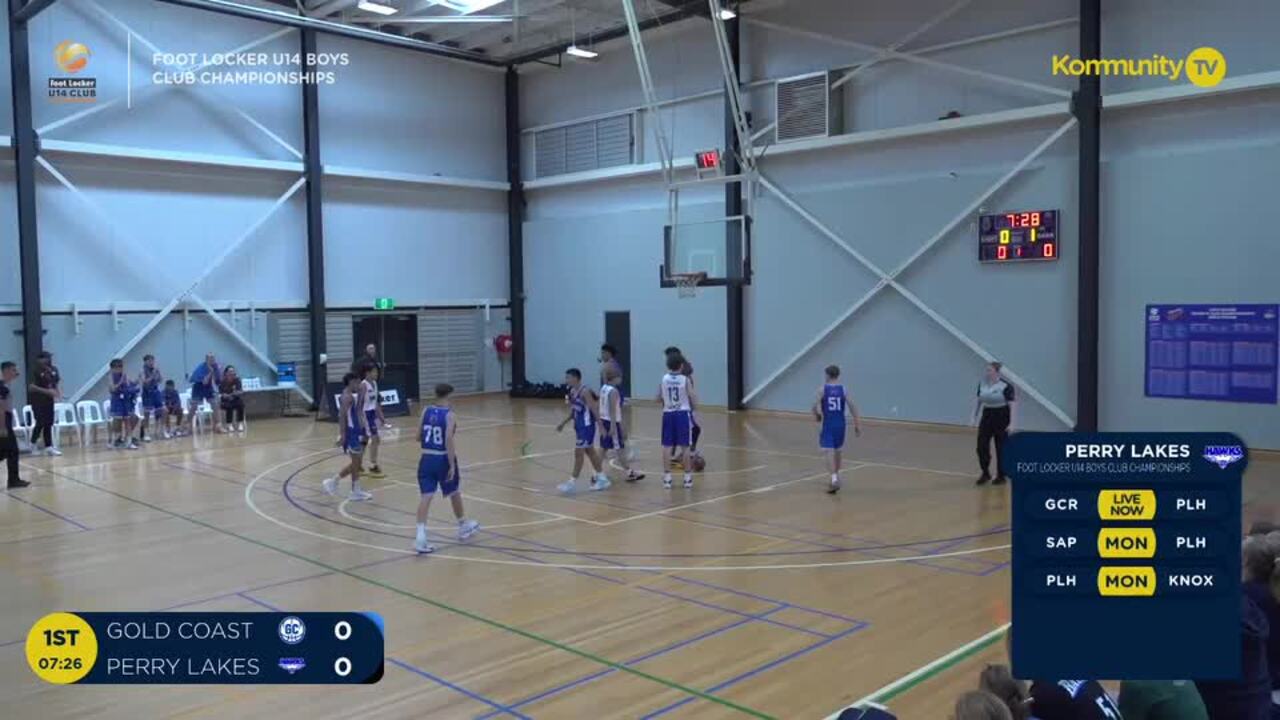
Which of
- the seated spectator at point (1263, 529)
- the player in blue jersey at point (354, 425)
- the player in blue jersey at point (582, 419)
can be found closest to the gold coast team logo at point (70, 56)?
the player in blue jersey at point (354, 425)

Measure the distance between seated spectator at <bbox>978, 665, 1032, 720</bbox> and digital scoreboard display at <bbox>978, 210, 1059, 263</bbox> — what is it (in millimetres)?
16467

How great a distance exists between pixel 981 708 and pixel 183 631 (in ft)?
13.5

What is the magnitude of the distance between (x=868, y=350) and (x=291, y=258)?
1420 cm

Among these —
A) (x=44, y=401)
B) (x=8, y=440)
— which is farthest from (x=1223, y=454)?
(x=44, y=401)

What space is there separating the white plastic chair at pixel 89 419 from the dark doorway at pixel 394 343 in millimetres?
6619

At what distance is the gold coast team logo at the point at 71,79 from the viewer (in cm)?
2105

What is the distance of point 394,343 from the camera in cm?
2733

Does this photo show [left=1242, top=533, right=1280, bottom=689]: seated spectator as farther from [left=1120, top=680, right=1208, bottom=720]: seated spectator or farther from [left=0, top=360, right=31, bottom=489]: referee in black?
[left=0, top=360, right=31, bottom=489]: referee in black

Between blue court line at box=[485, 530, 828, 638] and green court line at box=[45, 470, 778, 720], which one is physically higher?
green court line at box=[45, 470, 778, 720]

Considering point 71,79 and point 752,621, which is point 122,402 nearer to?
point 71,79

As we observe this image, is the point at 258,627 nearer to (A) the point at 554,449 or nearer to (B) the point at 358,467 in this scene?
(B) the point at 358,467

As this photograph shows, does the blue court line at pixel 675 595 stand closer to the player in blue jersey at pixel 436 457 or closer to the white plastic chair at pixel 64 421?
the player in blue jersey at pixel 436 457

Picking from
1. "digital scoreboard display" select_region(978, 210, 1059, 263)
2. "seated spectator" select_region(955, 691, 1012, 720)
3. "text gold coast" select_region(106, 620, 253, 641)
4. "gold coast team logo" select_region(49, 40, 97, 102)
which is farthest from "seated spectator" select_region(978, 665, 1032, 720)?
"gold coast team logo" select_region(49, 40, 97, 102)

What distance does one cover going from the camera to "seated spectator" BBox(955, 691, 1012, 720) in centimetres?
287
